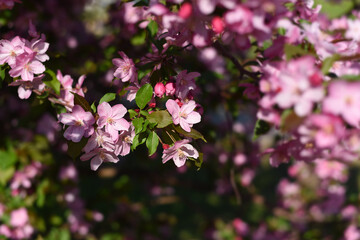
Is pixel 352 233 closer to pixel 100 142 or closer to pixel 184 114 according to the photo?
pixel 184 114

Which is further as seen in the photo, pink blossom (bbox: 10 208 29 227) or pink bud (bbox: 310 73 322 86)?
pink blossom (bbox: 10 208 29 227)

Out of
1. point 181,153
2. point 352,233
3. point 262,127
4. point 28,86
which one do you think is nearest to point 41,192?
point 28,86

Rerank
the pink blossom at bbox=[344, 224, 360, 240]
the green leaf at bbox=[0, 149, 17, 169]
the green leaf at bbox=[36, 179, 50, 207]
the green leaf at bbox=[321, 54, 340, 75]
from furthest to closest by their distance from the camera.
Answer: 1. the pink blossom at bbox=[344, 224, 360, 240]
2. the green leaf at bbox=[36, 179, 50, 207]
3. the green leaf at bbox=[0, 149, 17, 169]
4. the green leaf at bbox=[321, 54, 340, 75]

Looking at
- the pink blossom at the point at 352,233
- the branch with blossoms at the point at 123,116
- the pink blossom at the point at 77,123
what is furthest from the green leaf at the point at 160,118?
the pink blossom at the point at 352,233

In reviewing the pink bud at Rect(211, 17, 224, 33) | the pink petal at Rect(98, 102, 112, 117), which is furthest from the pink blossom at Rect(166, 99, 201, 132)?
the pink bud at Rect(211, 17, 224, 33)

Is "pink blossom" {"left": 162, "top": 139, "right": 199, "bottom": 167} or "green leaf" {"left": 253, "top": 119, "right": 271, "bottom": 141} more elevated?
"green leaf" {"left": 253, "top": 119, "right": 271, "bottom": 141}

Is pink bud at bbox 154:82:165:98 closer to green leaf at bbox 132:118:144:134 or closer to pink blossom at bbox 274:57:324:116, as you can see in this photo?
green leaf at bbox 132:118:144:134

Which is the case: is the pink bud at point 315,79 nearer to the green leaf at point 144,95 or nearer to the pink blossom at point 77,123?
the green leaf at point 144,95
